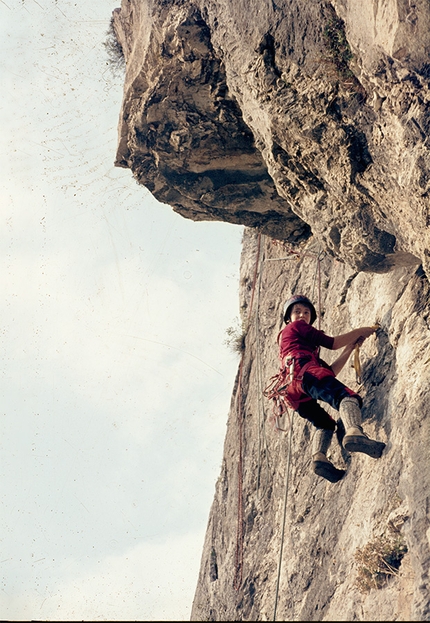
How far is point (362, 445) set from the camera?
20.9 feet

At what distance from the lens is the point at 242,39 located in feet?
23.0

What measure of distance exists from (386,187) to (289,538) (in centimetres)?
461

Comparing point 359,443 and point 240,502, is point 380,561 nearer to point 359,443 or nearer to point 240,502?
point 359,443

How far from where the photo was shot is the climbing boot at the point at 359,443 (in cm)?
634

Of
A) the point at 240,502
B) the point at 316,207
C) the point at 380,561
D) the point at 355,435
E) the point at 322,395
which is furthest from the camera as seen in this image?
the point at 240,502

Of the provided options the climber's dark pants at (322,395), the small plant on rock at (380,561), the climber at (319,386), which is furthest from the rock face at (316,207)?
the climber's dark pants at (322,395)

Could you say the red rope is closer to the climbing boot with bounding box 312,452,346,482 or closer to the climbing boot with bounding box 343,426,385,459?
the climbing boot with bounding box 312,452,346,482

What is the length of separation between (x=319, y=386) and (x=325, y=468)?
893 millimetres

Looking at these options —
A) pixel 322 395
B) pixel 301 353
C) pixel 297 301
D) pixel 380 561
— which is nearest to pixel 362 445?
pixel 322 395

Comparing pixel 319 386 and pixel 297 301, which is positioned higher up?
pixel 297 301

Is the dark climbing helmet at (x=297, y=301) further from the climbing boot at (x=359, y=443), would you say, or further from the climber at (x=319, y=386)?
the climbing boot at (x=359, y=443)

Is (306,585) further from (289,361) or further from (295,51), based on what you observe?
(295,51)

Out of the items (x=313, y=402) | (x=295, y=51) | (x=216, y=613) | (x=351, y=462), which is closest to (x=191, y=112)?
(x=295, y=51)

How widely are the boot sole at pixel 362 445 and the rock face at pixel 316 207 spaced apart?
130 mm
